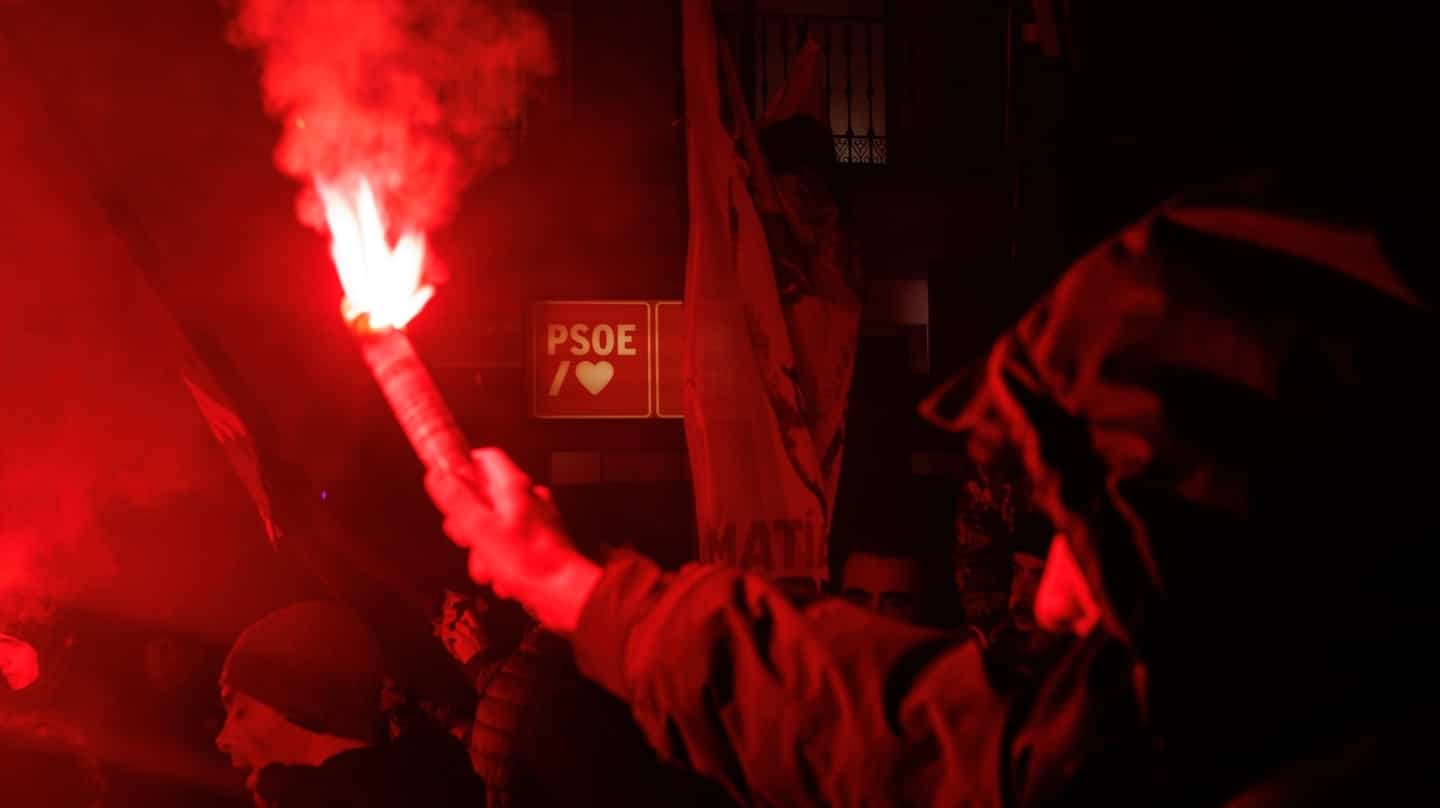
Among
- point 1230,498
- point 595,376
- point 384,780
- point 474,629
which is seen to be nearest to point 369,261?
point 1230,498

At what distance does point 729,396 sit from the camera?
5.91 m

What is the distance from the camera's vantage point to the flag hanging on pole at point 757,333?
5641mm

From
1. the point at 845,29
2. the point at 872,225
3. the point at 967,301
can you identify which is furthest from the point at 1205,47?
the point at 845,29

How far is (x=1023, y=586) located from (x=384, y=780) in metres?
3.06

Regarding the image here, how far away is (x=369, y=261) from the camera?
260cm

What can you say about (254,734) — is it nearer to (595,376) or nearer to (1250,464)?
(1250,464)

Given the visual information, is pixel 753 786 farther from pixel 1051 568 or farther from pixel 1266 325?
pixel 1266 325

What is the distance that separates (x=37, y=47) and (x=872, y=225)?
7318 millimetres

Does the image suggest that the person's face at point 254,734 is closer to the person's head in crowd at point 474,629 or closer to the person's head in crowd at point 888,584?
the person's head in crowd at point 474,629

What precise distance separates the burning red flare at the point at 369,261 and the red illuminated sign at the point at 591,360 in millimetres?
6703

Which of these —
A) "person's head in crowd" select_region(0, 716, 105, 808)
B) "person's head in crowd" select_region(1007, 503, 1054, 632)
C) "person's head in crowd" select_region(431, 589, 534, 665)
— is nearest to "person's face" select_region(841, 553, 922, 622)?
"person's head in crowd" select_region(1007, 503, 1054, 632)

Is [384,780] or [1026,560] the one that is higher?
[1026,560]

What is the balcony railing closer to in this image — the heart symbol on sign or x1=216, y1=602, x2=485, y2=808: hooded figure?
the heart symbol on sign

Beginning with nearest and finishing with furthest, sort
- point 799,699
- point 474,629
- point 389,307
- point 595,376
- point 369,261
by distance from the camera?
point 799,699, point 389,307, point 369,261, point 474,629, point 595,376
